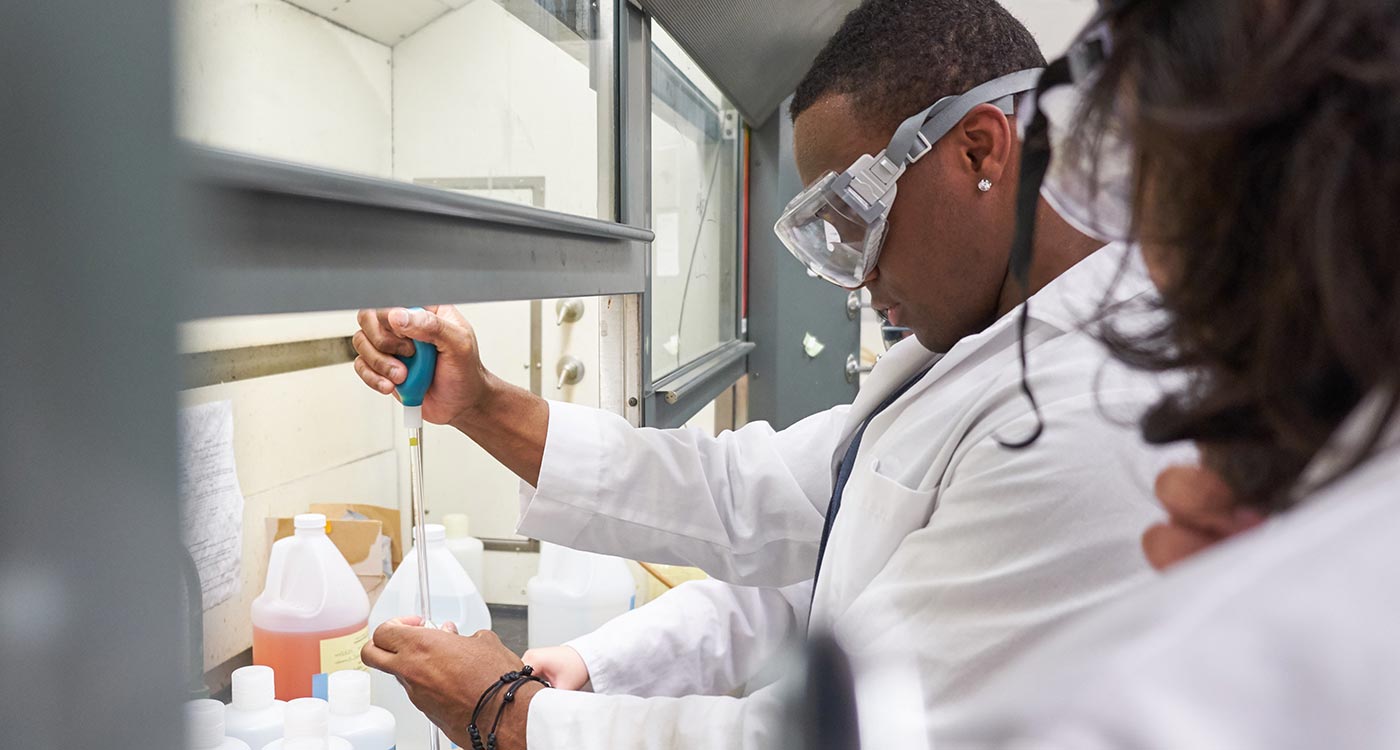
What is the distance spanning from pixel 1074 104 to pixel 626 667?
1.13m

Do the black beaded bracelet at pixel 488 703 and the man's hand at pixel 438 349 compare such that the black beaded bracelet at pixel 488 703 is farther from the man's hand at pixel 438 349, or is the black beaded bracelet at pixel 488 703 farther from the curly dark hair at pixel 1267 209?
the curly dark hair at pixel 1267 209

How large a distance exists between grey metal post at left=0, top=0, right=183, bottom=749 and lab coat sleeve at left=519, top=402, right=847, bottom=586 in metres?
1.07

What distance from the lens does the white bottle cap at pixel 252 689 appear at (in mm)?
1138

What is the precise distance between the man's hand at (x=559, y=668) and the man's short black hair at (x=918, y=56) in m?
0.89

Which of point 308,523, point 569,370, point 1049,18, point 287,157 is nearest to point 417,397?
point 308,523

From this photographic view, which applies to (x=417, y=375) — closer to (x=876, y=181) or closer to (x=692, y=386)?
(x=876, y=181)

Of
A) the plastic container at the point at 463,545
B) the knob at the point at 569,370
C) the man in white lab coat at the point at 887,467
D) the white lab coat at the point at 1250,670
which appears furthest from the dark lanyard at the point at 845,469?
the white lab coat at the point at 1250,670

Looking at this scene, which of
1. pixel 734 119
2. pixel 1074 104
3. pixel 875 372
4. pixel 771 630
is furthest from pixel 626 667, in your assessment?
pixel 734 119

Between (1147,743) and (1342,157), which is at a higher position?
(1342,157)

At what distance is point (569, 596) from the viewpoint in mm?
1774

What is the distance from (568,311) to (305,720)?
125 centimetres

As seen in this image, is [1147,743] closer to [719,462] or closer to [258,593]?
[719,462]

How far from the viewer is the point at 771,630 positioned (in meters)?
1.70

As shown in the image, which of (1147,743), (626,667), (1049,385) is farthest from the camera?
(626,667)
